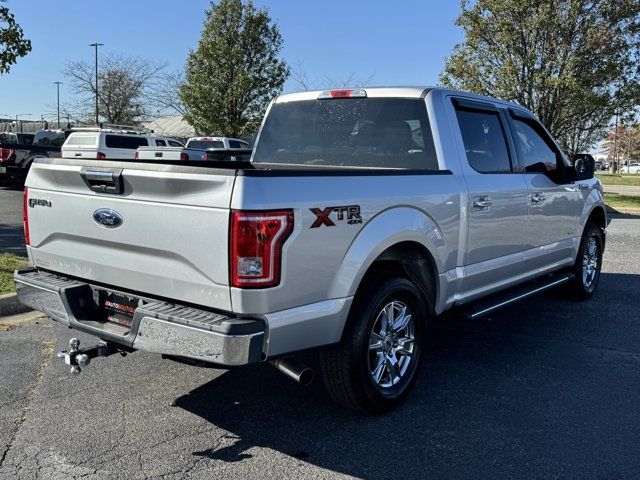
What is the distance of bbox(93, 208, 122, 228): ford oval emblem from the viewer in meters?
3.37

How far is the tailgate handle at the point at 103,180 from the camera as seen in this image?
3.33 meters

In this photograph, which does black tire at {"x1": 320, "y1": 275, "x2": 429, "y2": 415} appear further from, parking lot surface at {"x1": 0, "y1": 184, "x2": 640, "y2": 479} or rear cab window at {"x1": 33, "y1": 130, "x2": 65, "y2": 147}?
rear cab window at {"x1": 33, "y1": 130, "x2": 65, "y2": 147}

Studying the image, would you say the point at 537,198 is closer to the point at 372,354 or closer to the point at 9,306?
the point at 372,354

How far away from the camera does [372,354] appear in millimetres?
3750

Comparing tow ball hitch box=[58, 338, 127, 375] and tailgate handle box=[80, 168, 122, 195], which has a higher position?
tailgate handle box=[80, 168, 122, 195]

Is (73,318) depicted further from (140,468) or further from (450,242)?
(450,242)

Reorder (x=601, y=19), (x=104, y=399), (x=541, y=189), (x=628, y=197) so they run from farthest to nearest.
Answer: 1. (x=628, y=197)
2. (x=601, y=19)
3. (x=541, y=189)
4. (x=104, y=399)

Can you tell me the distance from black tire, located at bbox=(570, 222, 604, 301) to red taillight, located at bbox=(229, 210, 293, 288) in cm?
441

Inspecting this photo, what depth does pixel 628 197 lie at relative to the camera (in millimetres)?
21266

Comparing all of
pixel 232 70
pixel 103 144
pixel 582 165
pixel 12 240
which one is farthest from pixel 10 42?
pixel 232 70

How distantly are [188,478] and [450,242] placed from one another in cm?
223

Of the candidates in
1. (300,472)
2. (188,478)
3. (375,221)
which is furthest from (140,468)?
(375,221)

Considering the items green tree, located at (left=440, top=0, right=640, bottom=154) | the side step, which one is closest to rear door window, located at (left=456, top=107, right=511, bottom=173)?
the side step

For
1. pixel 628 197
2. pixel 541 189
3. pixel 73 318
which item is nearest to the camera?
pixel 73 318
